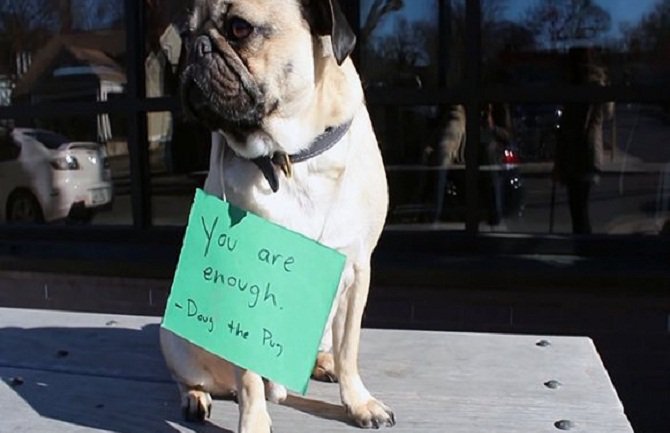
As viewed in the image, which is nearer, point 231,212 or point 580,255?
point 231,212

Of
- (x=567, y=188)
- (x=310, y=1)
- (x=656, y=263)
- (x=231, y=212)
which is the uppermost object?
(x=310, y=1)

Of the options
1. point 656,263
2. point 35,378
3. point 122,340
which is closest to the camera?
point 35,378

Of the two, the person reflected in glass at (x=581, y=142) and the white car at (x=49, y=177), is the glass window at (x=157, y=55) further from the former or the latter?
the person reflected in glass at (x=581, y=142)

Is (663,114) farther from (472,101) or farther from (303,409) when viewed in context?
(303,409)

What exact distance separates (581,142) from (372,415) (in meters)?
2.35

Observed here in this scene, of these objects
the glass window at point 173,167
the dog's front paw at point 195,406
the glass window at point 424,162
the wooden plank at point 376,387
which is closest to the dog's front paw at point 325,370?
the wooden plank at point 376,387

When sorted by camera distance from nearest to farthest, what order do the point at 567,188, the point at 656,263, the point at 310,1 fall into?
the point at 310,1 < the point at 656,263 < the point at 567,188

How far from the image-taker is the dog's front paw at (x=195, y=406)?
177 cm

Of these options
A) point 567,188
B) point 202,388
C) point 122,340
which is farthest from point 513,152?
point 202,388

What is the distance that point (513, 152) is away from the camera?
379 centimetres

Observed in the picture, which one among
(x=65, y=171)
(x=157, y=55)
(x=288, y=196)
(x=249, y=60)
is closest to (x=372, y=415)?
(x=288, y=196)

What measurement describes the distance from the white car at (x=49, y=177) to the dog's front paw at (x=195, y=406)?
260 cm

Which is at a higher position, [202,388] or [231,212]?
[231,212]

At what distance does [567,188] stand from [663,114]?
0.51 m
